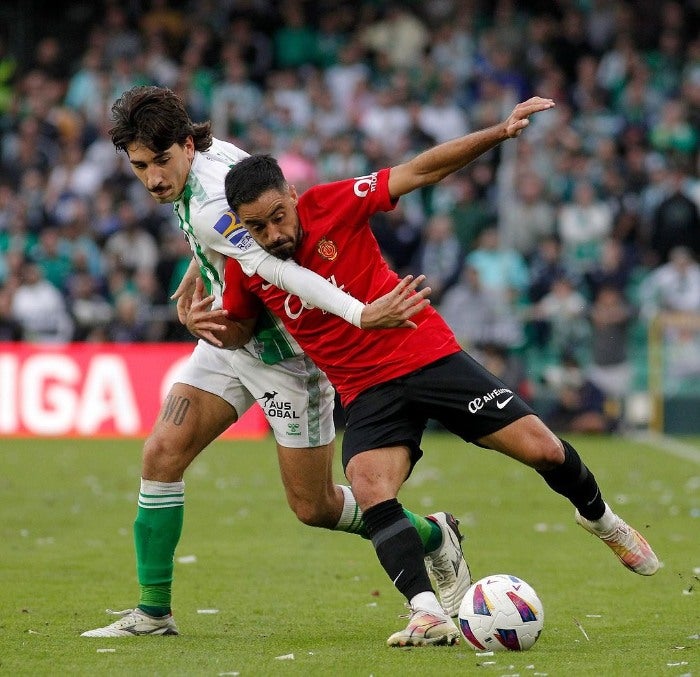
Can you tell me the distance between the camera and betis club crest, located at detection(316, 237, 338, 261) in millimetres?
6406

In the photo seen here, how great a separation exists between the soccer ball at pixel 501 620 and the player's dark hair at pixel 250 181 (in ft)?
6.24

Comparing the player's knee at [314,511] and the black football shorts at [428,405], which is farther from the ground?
the black football shorts at [428,405]

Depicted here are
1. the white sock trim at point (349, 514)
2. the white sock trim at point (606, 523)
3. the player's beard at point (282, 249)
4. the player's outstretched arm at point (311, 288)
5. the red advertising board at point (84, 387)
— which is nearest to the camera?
the player's outstretched arm at point (311, 288)

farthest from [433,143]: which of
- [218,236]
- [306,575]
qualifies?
[218,236]

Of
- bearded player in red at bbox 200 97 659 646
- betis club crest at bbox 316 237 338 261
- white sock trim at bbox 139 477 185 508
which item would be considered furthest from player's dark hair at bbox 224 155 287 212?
white sock trim at bbox 139 477 185 508

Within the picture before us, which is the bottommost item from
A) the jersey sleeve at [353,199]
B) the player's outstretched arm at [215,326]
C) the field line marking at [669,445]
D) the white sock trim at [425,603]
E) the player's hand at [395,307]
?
the field line marking at [669,445]

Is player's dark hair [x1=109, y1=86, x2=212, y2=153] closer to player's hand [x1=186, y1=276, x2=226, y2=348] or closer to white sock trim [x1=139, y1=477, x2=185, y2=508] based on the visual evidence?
player's hand [x1=186, y1=276, x2=226, y2=348]

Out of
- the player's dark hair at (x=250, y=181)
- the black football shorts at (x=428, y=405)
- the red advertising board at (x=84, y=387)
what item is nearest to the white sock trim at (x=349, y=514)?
the black football shorts at (x=428, y=405)

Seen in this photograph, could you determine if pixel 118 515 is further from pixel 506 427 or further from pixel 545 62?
pixel 545 62

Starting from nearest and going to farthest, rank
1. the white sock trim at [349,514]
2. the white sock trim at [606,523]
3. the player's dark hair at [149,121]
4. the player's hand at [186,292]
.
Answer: the player's dark hair at [149,121] < the white sock trim at [606,523] < the player's hand at [186,292] < the white sock trim at [349,514]

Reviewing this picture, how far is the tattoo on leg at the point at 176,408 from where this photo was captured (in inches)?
272

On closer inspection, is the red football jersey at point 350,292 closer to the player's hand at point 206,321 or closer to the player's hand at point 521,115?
the player's hand at point 206,321

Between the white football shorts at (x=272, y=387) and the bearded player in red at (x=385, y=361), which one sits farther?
the white football shorts at (x=272, y=387)

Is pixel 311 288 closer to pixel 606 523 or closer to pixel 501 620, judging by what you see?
pixel 501 620
